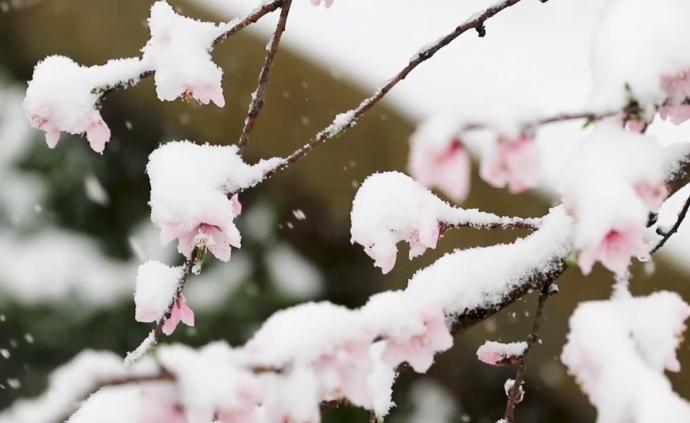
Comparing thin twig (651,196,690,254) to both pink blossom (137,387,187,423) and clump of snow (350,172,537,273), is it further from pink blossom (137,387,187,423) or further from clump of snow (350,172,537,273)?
pink blossom (137,387,187,423)

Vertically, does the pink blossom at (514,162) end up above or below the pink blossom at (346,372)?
above

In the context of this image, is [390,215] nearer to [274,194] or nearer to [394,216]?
[394,216]

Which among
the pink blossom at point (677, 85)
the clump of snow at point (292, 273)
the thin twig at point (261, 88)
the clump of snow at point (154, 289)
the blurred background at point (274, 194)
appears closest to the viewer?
the pink blossom at point (677, 85)

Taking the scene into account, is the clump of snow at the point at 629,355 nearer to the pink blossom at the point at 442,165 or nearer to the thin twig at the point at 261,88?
the pink blossom at the point at 442,165

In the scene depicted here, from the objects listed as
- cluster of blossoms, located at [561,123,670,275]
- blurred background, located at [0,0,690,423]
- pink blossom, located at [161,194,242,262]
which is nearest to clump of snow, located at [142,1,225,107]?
pink blossom, located at [161,194,242,262]

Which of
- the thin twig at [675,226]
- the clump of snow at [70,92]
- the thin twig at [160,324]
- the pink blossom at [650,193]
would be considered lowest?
the pink blossom at [650,193]

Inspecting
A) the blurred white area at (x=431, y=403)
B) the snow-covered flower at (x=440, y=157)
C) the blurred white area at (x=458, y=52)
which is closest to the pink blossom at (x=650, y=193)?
the snow-covered flower at (x=440, y=157)

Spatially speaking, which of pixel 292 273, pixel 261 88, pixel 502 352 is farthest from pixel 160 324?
pixel 292 273
